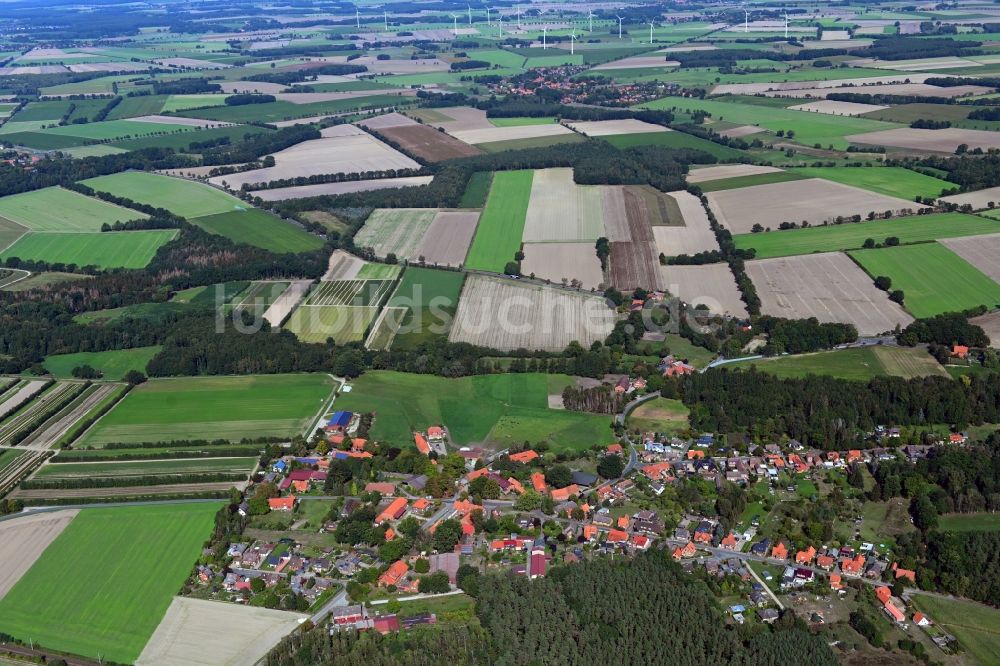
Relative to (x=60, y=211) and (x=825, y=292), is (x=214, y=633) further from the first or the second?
(x=60, y=211)

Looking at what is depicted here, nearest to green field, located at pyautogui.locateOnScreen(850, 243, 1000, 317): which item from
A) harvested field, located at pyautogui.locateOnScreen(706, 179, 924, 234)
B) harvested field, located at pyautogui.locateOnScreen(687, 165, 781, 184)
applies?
harvested field, located at pyautogui.locateOnScreen(706, 179, 924, 234)

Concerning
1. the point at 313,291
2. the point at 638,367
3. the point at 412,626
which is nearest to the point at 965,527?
the point at 638,367

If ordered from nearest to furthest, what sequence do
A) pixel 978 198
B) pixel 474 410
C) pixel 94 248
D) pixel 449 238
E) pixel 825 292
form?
pixel 474 410 → pixel 825 292 → pixel 449 238 → pixel 94 248 → pixel 978 198

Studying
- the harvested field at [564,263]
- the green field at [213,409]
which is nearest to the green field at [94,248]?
the green field at [213,409]

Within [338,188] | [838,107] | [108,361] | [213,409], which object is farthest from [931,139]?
[108,361]

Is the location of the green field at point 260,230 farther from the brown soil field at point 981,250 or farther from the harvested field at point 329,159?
the brown soil field at point 981,250
